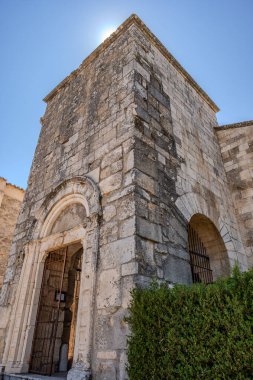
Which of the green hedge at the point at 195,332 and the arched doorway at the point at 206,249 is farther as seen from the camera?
the arched doorway at the point at 206,249

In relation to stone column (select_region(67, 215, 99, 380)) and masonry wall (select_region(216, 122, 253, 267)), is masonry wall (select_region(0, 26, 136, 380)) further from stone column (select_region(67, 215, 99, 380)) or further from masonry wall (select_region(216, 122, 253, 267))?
masonry wall (select_region(216, 122, 253, 267))

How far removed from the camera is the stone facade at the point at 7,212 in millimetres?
10922

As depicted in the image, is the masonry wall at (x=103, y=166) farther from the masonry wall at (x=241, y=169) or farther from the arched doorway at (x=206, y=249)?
the masonry wall at (x=241, y=169)

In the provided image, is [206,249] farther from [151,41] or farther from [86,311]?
[151,41]

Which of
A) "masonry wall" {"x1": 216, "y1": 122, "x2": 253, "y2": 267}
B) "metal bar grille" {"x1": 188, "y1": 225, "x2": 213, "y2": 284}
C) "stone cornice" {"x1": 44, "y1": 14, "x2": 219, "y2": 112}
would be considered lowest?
"metal bar grille" {"x1": 188, "y1": 225, "x2": 213, "y2": 284}

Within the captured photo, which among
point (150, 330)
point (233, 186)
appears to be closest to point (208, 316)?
point (150, 330)

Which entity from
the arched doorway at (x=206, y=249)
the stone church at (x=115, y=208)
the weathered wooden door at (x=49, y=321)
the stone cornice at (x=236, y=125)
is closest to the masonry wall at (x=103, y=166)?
the stone church at (x=115, y=208)

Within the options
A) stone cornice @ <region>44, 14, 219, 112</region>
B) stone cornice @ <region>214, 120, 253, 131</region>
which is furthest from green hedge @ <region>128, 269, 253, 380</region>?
stone cornice @ <region>214, 120, 253, 131</region>

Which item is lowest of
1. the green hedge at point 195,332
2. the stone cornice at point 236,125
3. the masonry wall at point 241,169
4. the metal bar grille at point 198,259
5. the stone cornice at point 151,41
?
the green hedge at point 195,332

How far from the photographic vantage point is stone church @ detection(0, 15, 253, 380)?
3162mm

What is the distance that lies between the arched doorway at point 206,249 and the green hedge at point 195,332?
2.32 m

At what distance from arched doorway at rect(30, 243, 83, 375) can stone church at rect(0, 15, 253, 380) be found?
2 cm

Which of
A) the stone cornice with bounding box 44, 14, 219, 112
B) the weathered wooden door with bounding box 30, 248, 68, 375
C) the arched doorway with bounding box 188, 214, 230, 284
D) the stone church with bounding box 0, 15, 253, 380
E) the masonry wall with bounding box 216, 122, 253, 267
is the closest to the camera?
the stone church with bounding box 0, 15, 253, 380

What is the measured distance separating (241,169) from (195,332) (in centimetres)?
496
